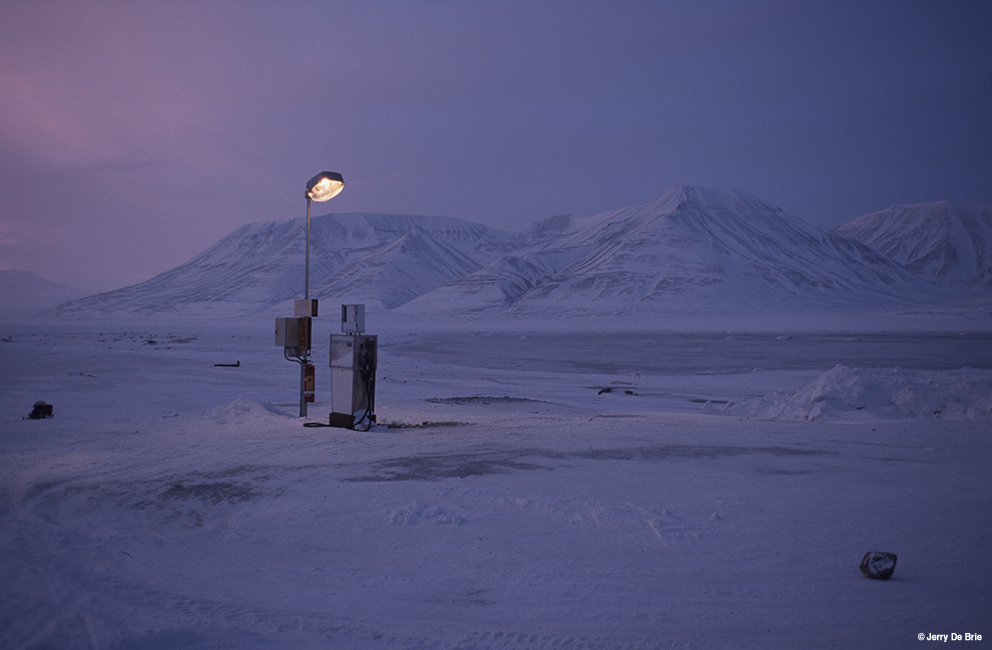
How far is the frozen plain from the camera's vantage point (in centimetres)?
405

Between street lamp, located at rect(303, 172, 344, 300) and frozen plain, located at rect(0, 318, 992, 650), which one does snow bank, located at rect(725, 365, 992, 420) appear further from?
street lamp, located at rect(303, 172, 344, 300)

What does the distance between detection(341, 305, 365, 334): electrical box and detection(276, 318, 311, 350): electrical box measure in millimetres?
1163

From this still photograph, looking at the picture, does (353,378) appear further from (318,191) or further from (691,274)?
(691,274)

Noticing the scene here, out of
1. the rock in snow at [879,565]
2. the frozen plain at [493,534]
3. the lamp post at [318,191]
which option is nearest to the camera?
the frozen plain at [493,534]

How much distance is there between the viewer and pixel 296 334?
39.8 feet

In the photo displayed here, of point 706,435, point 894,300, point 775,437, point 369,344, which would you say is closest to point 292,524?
point 369,344

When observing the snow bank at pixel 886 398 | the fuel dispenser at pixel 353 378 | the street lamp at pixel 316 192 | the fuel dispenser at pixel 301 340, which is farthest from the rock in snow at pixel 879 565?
the street lamp at pixel 316 192

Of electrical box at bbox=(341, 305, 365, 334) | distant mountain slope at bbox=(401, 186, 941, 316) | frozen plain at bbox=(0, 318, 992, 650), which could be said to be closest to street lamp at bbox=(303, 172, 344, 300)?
electrical box at bbox=(341, 305, 365, 334)

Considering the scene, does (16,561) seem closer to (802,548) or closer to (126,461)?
(126,461)

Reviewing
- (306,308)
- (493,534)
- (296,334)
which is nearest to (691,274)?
(296,334)

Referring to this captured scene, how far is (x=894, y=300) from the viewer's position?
153500mm

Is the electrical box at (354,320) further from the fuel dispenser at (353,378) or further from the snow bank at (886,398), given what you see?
the snow bank at (886,398)

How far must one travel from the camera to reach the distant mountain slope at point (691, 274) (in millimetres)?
140250

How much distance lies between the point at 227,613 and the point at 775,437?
8.11 m
